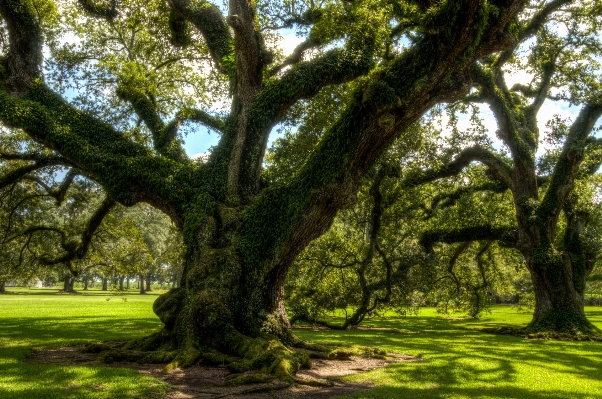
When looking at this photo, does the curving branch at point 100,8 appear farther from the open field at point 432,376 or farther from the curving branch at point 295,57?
the open field at point 432,376

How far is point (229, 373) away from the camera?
7703 millimetres

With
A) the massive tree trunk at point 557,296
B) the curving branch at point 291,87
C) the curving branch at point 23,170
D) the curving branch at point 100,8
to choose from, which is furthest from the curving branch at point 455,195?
the curving branch at point 23,170

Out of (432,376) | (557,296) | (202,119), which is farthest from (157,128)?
(557,296)

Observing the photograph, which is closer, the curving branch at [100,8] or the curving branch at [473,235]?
the curving branch at [100,8]

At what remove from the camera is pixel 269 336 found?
966 centimetres

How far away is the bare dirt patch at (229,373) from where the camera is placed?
6.20m

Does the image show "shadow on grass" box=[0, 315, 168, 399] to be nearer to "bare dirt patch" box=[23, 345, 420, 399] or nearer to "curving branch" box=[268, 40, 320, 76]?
"bare dirt patch" box=[23, 345, 420, 399]

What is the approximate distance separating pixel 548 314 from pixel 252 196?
44.4ft

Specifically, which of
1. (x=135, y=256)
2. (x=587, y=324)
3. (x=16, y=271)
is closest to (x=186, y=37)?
(x=135, y=256)

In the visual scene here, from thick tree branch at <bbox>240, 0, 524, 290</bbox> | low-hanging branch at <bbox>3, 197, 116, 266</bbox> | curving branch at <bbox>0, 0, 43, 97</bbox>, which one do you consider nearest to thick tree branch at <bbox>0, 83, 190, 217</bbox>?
curving branch at <bbox>0, 0, 43, 97</bbox>

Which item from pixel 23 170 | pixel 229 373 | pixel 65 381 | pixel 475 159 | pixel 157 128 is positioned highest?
pixel 475 159

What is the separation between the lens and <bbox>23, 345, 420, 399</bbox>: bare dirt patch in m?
6.20

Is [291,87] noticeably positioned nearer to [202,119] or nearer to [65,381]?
[202,119]

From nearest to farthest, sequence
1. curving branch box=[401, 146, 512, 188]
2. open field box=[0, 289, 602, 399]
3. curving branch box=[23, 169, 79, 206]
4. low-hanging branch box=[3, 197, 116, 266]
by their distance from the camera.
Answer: open field box=[0, 289, 602, 399] < low-hanging branch box=[3, 197, 116, 266] < curving branch box=[23, 169, 79, 206] < curving branch box=[401, 146, 512, 188]
